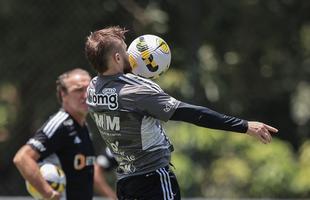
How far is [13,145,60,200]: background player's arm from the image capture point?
5516 millimetres

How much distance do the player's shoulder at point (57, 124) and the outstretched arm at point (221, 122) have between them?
65.9 inches

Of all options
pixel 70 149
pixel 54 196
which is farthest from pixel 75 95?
pixel 54 196

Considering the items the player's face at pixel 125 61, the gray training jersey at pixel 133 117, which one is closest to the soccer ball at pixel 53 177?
the gray training jersey at pixel 133 117

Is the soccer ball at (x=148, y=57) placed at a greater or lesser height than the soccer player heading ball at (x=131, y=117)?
greater

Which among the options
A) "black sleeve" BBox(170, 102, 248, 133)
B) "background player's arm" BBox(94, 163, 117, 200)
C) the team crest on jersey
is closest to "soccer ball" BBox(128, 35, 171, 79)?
the team crest on jersey

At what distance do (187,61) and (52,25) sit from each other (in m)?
1.57

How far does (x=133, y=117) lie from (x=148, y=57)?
333mm

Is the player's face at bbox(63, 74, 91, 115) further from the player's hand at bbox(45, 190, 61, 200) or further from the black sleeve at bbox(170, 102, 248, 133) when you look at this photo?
the black sleeve at bbox(170, 102, 248, 133)

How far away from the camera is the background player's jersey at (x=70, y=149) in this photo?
5.66 metres

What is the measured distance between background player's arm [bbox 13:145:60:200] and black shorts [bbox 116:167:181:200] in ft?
3.98

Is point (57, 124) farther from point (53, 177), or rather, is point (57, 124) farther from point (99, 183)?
point (99, 183)

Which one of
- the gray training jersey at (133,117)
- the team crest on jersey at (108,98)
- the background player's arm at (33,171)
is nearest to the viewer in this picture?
the gray training jersey at (133,117)

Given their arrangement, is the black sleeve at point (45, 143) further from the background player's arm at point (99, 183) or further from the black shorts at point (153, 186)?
the black shorts at point (153, 186)

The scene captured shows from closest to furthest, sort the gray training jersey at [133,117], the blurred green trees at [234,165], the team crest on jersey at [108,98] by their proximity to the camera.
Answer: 1. the gray training jersey at [133,117]
2. the team crest on jersey at [108,98]
3. the blurred green trees at [234,165]
